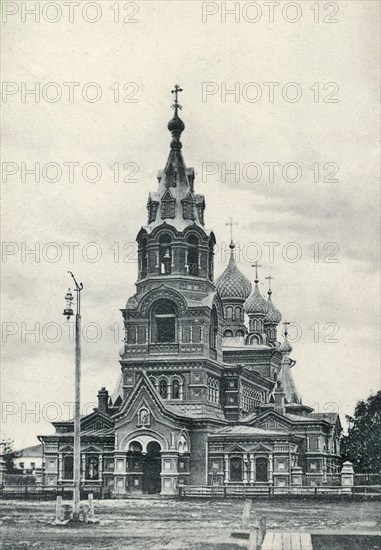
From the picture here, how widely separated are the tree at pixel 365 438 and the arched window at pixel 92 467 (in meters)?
21.2

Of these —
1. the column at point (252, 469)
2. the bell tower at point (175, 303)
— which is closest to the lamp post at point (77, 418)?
the bell tower at point (175, 303)

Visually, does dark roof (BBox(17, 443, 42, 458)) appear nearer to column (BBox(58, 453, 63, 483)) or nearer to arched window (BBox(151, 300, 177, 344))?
column (BBox(58, 453, 63, 483))

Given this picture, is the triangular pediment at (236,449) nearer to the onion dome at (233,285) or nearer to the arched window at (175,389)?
the arched window at (175,389)

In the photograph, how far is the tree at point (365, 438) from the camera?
6103cm

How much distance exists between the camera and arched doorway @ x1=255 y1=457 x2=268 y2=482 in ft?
155

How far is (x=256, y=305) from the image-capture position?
66.9m

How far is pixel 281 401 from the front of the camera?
184ft

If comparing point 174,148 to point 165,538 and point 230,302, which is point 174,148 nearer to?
point 230,302

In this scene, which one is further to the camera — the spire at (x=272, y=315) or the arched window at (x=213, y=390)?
the spire at (x=272, y=315)

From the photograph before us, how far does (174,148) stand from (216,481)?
18576 millimetres

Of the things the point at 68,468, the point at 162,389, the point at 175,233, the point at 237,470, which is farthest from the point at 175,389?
the point at 175,233

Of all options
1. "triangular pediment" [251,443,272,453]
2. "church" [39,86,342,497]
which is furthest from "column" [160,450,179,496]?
"triangular pediment" [251,443,272,453]

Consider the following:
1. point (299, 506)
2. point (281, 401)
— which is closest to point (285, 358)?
point (281, 401)

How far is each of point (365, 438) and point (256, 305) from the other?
12253mm
